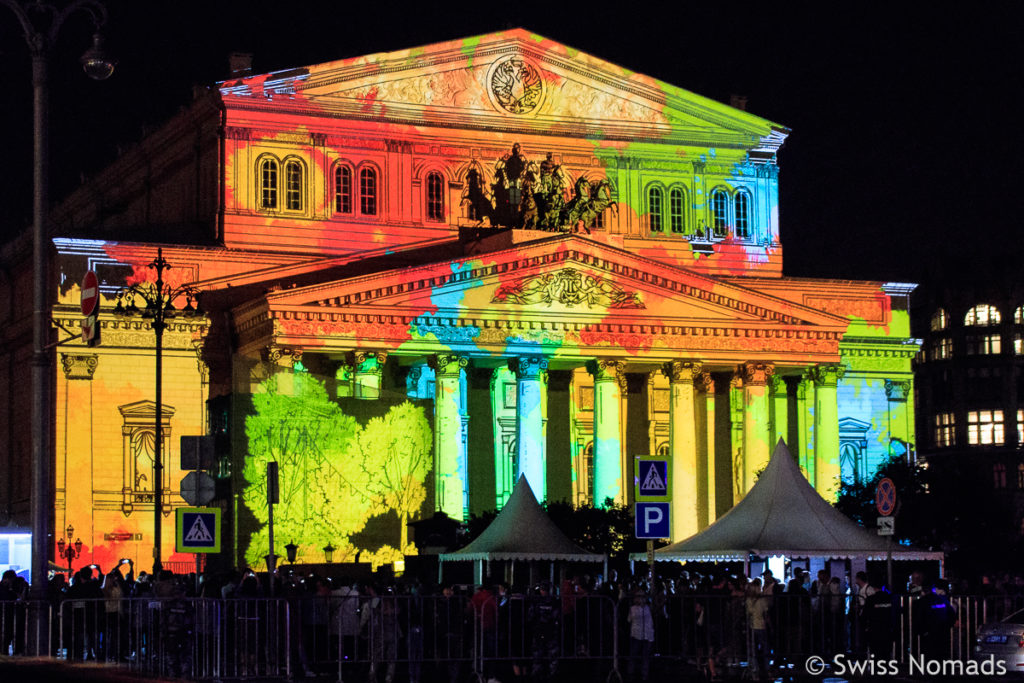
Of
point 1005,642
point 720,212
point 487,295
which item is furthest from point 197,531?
point 720,212

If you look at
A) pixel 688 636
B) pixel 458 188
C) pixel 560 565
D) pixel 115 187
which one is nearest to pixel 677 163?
pixel 458 188

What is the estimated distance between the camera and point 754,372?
70.4 m

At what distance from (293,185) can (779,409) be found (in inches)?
760

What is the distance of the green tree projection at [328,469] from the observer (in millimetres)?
51531

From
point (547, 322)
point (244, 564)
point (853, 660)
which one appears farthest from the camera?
point (547, 322)

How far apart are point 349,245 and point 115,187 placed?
53.1 ft

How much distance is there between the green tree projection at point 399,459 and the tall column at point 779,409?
19.9 m

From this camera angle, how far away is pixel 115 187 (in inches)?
3433

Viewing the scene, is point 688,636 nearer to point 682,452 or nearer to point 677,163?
point 682,452

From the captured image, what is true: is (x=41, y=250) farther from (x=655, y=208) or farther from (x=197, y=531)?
(x=655, y=208)

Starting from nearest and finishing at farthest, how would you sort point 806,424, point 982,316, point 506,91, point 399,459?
1. point 399,459
2. point 806,424
3. point 506,91
4. point 982,316

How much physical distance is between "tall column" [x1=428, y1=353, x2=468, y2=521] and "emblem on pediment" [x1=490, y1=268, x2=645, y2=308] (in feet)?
8.69

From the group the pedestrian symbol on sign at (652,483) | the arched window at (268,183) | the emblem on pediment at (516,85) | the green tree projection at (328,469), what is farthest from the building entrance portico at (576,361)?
the pedestrian symbol on sign at (652,483)

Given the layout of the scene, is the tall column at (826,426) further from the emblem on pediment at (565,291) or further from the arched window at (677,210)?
the arched window at (677,210)
